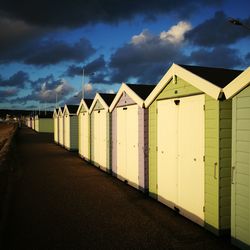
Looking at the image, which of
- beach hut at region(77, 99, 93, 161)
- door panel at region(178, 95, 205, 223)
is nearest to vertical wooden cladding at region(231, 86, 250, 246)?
door panel at region(178, 95, 205, 223)

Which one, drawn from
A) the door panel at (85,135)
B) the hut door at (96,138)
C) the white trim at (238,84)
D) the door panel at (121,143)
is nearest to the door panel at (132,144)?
the door panel at (121,143)

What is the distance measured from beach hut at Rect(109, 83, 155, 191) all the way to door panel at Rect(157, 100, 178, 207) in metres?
1.03

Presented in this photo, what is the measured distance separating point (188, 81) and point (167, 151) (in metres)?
2.31

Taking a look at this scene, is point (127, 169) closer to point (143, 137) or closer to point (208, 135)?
point (143, 137)

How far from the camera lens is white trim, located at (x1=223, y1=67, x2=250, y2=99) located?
18.7 feet

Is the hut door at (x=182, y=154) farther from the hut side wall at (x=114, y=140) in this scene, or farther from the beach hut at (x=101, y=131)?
the beach hut at (x=101, y=131)

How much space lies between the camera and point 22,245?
6332mm

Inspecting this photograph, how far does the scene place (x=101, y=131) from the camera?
15.6 metres

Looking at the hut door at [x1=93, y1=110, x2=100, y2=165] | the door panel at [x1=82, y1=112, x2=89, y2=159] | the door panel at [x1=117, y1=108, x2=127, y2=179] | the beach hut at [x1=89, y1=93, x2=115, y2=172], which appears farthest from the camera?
the door panel at [x1=82, y1=112, x2=89, y2=159]

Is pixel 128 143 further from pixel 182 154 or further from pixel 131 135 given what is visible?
pixel 182 154

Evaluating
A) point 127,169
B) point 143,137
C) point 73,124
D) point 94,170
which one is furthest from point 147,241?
point 73,124

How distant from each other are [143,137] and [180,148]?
2.37 m

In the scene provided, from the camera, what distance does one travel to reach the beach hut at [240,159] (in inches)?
229

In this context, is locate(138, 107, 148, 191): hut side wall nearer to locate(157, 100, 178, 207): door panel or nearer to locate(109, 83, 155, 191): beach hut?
locate(109, 83, 155, 191): beach hut
